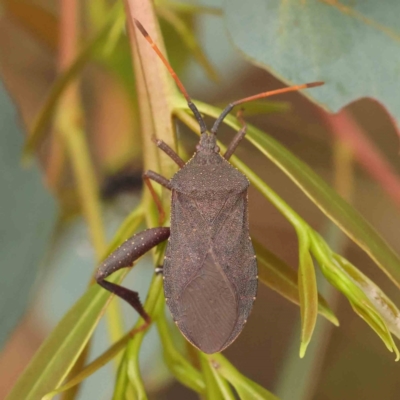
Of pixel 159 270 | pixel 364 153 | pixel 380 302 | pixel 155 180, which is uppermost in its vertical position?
pixel 364 153

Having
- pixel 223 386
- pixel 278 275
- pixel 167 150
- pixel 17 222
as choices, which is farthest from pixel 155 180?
pixel 17 222

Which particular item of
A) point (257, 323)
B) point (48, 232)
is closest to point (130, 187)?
point (48, 232)

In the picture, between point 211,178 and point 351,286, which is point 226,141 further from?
point 351,286

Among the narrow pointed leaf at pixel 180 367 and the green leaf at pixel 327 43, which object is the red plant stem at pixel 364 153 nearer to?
the green leaf at pixel 327 43

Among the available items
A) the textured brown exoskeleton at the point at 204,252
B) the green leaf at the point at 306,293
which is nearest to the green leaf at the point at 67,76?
the textured brown exoskeleton at the point at 204,252

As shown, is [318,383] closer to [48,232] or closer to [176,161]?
[48,232]

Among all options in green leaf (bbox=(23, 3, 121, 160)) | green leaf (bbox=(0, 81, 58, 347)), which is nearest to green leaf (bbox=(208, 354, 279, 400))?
green leaf (bbox=(0, 81, 58, 347))

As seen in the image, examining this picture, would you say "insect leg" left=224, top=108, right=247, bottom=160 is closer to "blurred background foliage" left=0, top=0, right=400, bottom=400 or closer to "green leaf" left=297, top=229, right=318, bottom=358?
"blurred background foliage" left=0, top=0, right=400, bottom=400
